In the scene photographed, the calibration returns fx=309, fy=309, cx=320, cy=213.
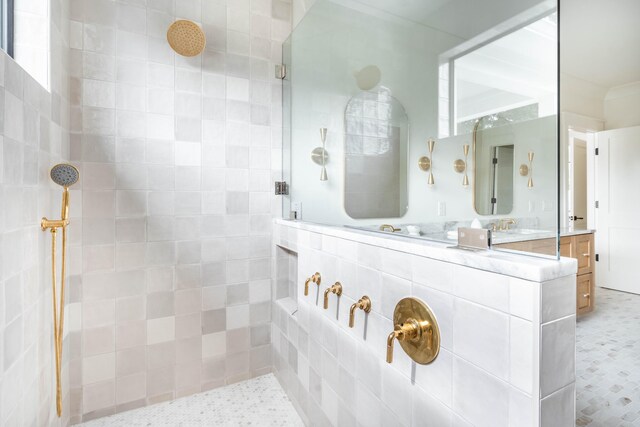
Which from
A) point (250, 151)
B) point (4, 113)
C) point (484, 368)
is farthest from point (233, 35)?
point (484, 368)

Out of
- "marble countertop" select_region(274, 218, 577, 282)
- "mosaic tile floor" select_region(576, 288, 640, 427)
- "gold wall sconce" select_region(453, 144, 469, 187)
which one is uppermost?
"gold wall sconce" select_region(453, 144, 469, 187)

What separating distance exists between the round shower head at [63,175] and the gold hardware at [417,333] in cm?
141

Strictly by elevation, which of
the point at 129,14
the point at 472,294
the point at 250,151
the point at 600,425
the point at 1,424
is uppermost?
the point at 129,14

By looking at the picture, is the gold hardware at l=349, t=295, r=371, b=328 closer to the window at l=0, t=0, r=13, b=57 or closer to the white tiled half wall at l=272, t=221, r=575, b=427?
the white tiled half wall at l=272, t=221, r=575, b=427

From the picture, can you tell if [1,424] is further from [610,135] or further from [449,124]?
[610,135]

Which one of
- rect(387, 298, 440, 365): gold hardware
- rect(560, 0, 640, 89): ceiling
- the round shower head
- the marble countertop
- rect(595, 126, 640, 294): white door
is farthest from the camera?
rect(595, 126, 640, 294): white door

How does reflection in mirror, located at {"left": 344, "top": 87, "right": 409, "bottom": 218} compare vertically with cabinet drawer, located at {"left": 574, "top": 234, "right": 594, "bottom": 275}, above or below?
above

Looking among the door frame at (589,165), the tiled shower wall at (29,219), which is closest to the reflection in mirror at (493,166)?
the tiled shower wall at (29,219)

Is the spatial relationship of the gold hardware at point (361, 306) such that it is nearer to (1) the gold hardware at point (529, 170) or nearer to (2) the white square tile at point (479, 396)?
(2) the white square tile at point (479, 396)

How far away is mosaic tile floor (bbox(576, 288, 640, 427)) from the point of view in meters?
1.60

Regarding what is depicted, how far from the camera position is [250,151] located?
193cm

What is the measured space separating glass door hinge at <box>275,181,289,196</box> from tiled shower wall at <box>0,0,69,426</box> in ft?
3.59

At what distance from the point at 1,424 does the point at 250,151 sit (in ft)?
4.99

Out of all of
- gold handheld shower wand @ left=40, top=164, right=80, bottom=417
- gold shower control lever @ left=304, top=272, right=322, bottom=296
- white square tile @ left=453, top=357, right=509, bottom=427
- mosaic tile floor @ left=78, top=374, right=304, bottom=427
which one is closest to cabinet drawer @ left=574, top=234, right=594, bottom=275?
gold shower control lever @ left=304, top=272, right=322, bottom=296
